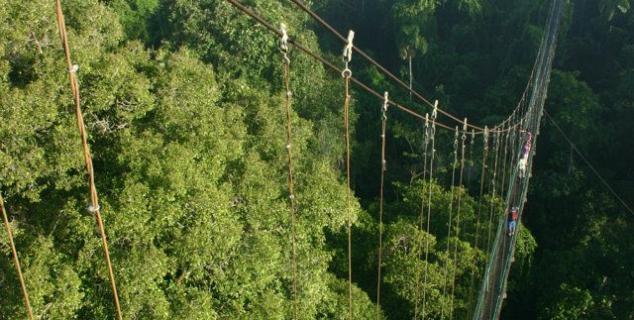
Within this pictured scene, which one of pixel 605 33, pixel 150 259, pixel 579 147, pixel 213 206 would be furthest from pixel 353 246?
pixel 605 33

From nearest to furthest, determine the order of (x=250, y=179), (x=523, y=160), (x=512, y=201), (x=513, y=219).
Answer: (x=250, y=179), (x=513, y=219), (x=523, y=160), (x=512, y=201)

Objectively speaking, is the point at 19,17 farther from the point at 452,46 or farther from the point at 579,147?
the point at 452,46

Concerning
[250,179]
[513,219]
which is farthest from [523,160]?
[250,179]

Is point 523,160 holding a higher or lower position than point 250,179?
higher

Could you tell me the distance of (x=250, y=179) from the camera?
6.44 m

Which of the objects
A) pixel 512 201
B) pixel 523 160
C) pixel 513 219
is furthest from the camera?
pixel 512 201

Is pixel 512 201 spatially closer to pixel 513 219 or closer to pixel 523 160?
pixel 523 160

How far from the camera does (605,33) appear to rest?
1572 centimetres

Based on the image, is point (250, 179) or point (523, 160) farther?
point (523, 160)

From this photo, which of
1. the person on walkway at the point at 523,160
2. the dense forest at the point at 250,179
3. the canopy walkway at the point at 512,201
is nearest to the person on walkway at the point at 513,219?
the canopy walkway at the point at 512,201

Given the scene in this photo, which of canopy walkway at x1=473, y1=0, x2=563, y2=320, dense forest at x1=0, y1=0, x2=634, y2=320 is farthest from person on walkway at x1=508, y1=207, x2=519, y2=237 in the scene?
dense forest at x1=0, y1=0, x2=634, y2=320

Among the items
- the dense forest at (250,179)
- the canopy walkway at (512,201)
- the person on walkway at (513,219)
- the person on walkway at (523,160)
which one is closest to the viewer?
the canopy walkway at (512,201)

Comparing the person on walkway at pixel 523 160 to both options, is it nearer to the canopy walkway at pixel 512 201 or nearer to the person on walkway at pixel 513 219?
the canopy walkway at pixel 512 201

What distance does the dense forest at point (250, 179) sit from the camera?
510 cm
